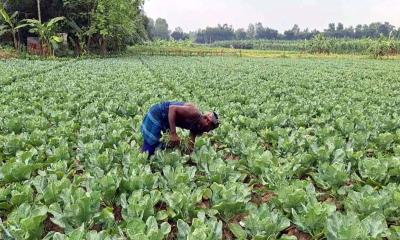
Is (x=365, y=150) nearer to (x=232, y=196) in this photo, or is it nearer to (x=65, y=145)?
(x=232, y=196)

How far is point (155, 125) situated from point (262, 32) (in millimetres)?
162810

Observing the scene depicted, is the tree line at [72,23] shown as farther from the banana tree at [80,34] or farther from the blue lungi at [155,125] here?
the blue lungi at [155,125]

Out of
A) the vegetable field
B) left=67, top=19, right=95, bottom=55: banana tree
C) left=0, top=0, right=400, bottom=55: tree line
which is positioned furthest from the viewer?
left=67, top=19, right=95, bottom=55: banana tree

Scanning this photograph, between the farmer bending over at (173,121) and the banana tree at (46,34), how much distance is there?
28.5 meters

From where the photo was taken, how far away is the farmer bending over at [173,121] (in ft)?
17.0

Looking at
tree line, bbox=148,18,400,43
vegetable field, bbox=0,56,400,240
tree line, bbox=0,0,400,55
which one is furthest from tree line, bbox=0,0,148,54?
tree line, bbox=148,18,400,43

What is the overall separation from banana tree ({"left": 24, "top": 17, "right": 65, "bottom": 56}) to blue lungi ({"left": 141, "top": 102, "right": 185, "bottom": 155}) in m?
28.5

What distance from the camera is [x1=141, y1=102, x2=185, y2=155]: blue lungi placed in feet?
18.1

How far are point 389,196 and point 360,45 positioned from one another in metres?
74.7

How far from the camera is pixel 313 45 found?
70.1 meters

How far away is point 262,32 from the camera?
535 feet

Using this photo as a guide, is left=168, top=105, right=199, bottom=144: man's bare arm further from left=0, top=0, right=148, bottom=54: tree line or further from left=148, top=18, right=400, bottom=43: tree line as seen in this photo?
left=148, top=18, right=400, bottom=43: tree line

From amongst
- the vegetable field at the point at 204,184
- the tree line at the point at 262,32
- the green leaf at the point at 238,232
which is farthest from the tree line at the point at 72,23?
the tree line at the point at 262,32

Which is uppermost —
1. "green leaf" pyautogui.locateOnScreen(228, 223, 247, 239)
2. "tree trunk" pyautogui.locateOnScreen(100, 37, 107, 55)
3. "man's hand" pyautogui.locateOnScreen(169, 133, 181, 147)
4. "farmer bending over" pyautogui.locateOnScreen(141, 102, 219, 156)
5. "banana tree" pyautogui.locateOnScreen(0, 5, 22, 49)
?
"banana tree" pyautogui.locateOnScreen(0, 5, 22, 49)
